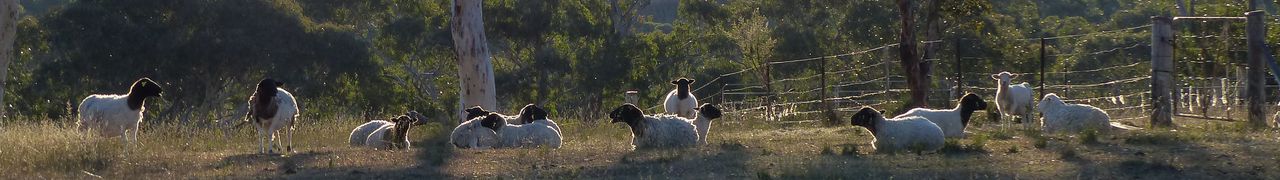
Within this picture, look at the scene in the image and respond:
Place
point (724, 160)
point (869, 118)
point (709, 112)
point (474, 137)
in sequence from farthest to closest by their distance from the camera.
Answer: point (709, 112), point (474, 137), point (869, 118), point (724, 160)

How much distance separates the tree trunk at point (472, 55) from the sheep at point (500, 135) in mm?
6851

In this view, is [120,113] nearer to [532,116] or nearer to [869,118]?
[532,116]

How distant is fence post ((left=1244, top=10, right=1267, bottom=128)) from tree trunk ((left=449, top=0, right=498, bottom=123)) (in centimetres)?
1046

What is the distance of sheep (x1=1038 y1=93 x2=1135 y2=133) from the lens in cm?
1602

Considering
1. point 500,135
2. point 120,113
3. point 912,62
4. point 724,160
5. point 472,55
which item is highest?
point 472,55

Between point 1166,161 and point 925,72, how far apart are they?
35.8 ft

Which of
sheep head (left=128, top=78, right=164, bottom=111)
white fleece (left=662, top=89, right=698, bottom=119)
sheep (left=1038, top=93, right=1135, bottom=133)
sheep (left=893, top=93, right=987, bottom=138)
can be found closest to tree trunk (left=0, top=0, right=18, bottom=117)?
sheep head (left=128, top=78, right=164, bottom=111)

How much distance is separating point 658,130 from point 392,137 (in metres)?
3.01

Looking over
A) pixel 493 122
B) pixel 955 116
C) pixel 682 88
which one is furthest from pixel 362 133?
pixel 955 116

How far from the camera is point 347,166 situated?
12484 mm

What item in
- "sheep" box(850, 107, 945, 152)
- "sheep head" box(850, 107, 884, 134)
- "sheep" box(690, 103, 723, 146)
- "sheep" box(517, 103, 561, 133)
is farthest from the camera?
"sheep" box(517, 103, 561, 133)

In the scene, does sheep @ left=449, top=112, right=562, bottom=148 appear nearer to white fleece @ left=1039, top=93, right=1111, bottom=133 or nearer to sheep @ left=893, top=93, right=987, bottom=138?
sheep @ left=893, top=93, right=987, bottom=138

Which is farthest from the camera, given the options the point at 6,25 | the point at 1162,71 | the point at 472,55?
the point at 472,55

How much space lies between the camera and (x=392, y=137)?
55.4ft
